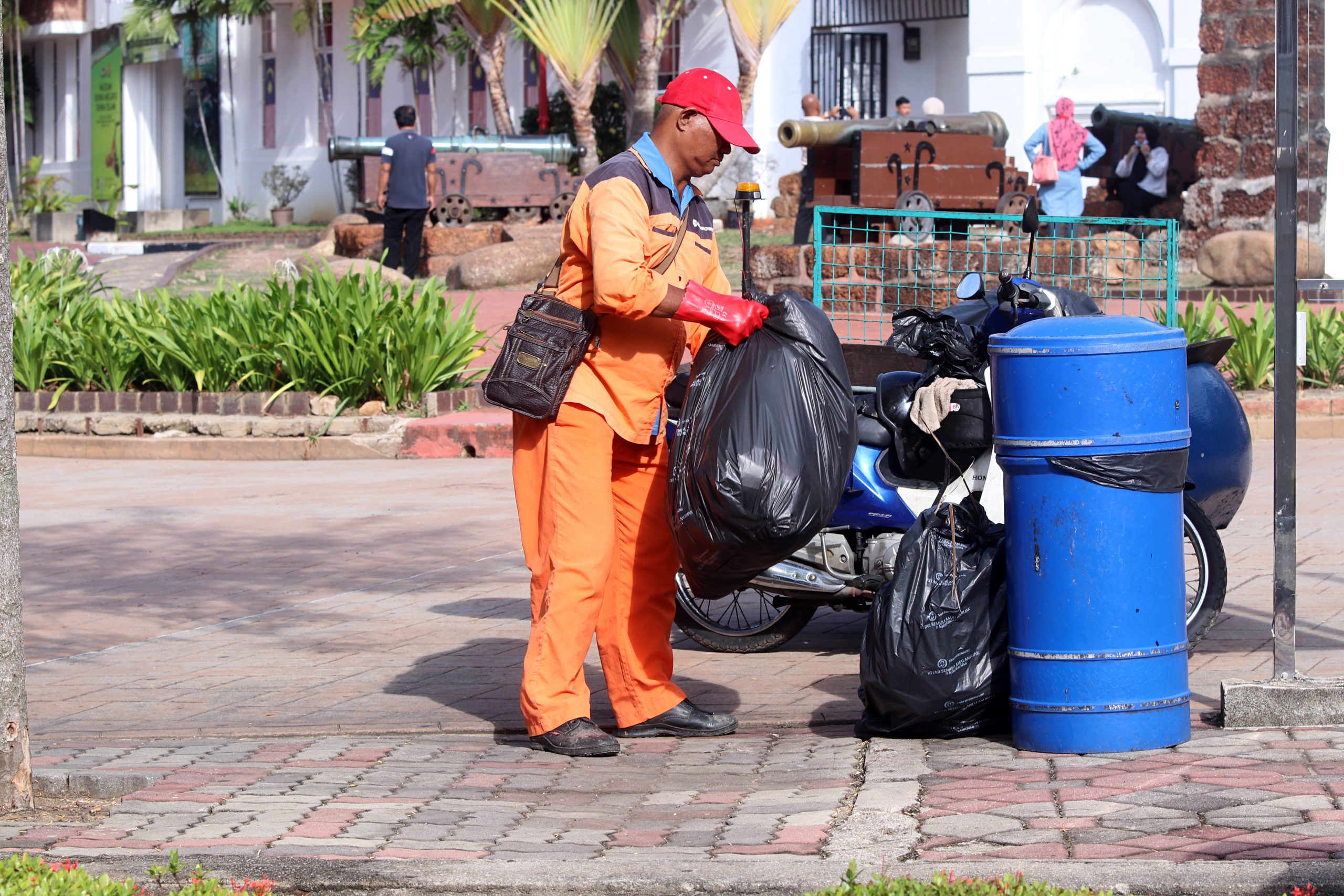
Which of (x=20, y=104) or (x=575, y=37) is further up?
(x=20, y=104)

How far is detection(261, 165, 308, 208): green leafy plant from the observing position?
3494 centimetres

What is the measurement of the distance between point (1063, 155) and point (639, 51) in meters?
10.4

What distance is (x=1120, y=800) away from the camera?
12.5 ft

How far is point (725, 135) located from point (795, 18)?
22.6 metres

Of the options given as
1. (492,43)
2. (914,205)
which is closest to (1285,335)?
(914,205)

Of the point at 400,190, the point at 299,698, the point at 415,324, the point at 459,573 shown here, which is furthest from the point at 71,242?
the point at 299,698

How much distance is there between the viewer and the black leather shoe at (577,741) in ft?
A: 15.4

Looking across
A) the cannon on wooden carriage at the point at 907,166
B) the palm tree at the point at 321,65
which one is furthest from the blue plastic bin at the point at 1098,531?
the palm tree at the point at 321,65

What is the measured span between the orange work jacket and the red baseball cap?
206 mm

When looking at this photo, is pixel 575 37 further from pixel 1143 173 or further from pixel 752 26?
pixel 1143 173

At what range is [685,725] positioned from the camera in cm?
495

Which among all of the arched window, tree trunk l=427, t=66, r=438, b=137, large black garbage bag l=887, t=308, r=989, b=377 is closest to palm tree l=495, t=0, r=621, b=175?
the arched window

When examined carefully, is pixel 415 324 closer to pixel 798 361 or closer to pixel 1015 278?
pixel 1015 278

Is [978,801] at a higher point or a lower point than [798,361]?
lower
